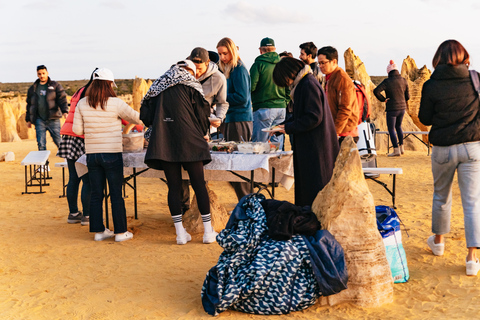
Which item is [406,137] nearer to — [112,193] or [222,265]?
[112,193]

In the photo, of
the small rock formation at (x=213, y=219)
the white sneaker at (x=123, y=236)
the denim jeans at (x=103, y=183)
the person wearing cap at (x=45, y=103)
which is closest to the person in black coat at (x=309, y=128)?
the small rock formation at (x=213, y=219)

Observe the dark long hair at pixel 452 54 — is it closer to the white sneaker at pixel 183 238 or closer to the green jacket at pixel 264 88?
the green jacket at pixel 264 88

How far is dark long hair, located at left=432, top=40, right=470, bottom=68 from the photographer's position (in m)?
4.82

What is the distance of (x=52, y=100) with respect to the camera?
11.2 meters

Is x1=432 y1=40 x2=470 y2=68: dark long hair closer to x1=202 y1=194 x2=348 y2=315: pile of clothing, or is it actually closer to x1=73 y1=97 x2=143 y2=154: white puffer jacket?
x1=202 y1=194 x2=348 y2=315: pile of clothing

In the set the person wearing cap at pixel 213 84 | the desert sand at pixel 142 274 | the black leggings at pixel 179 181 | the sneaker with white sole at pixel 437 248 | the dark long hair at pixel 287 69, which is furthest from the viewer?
the person wearing cap at pixel 213 84

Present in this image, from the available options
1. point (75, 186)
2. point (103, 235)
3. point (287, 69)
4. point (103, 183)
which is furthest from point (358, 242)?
point (75, 186)

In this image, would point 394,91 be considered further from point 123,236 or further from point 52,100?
point 123,236

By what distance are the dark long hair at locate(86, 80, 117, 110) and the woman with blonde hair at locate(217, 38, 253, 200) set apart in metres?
1.69

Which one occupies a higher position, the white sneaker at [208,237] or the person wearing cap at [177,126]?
the person wearing cap at [177,126]

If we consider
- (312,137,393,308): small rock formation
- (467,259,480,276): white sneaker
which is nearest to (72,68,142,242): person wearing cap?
(312,137,393,308): small rock formation

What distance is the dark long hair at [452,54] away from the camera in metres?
4.82

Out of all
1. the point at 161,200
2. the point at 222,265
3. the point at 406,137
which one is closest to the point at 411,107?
the point at 406,137

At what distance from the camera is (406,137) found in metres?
16.5
